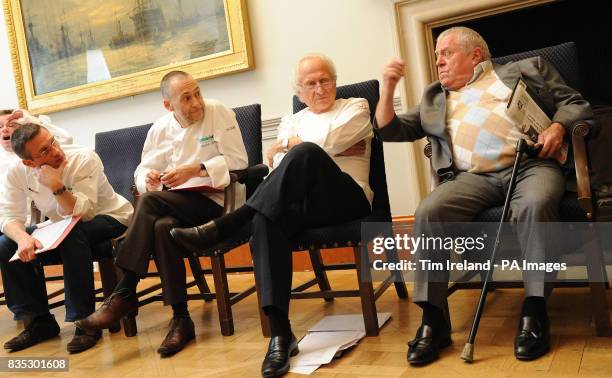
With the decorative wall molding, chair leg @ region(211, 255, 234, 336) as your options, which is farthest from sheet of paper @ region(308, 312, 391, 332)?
the decorative wall molding

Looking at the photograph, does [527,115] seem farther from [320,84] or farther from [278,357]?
[278,357]

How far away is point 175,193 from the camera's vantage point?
8.38 feet

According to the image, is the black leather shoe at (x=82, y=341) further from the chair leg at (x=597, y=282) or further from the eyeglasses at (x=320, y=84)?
the chair leg at (x=597, y=282)

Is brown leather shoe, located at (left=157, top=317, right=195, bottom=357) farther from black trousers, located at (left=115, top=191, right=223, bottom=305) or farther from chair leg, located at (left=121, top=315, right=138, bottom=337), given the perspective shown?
chair leg, located at (left=121, top=315, right=138, bottom=337)

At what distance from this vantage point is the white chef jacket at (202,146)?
2723 mm

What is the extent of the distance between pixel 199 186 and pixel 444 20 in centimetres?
167

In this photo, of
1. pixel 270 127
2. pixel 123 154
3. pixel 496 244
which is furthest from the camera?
pixel 270 127

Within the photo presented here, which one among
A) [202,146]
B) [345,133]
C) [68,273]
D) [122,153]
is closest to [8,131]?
[122,153]

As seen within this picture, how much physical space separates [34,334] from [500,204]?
2010 millimetres

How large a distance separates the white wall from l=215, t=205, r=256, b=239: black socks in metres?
1.58

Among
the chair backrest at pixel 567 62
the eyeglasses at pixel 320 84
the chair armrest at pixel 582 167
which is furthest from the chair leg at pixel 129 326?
the chair backrest at pixel 567 62

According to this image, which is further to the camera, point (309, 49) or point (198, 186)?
point (309, 49)

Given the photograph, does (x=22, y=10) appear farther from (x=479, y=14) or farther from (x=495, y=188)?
(x=495, y=188)

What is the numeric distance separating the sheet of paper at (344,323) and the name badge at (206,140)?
0.87 meters
